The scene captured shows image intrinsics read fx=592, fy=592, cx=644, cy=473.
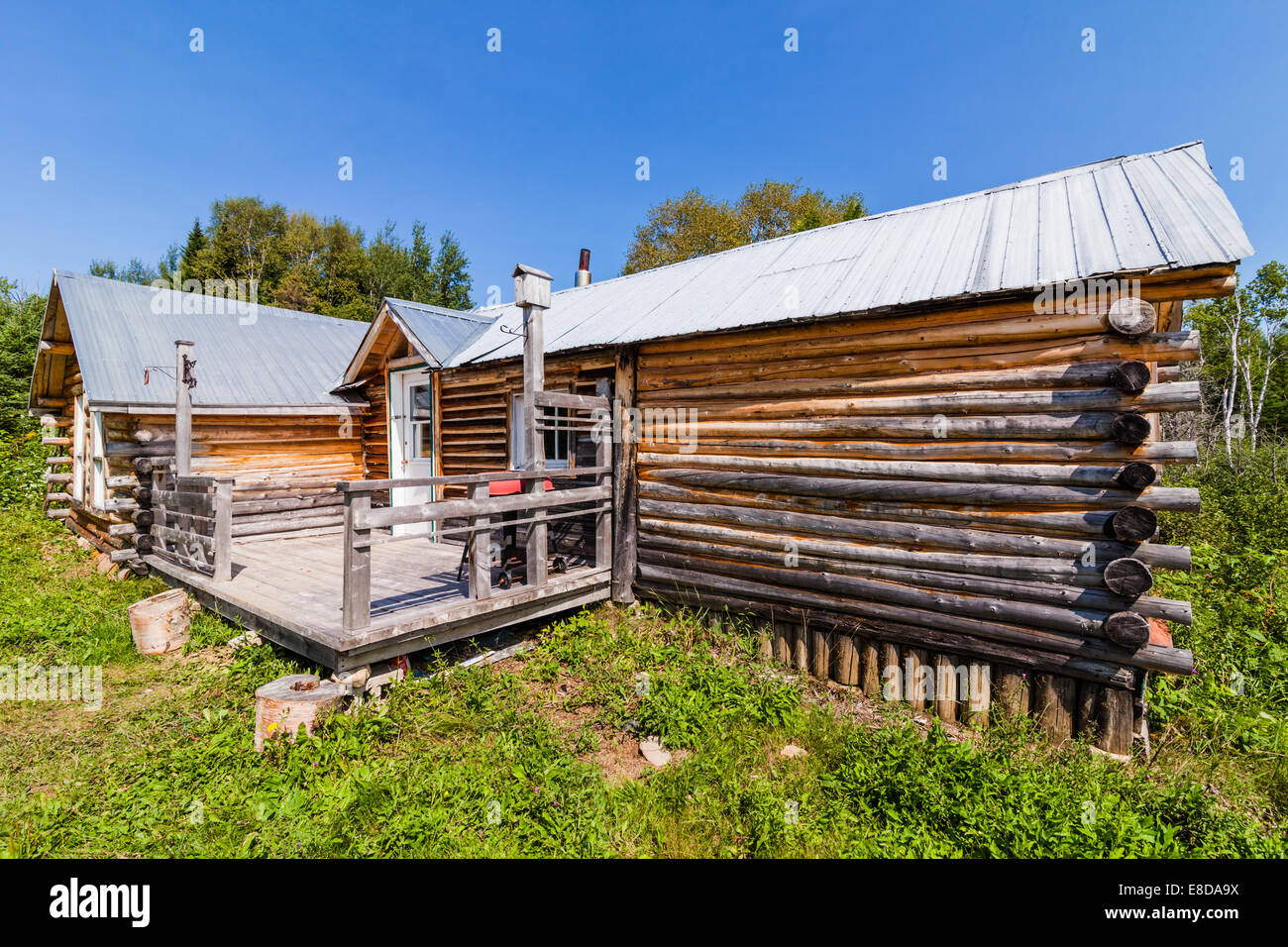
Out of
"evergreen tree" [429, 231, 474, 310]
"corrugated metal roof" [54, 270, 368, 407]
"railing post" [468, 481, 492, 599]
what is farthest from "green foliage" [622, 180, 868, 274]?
"railing post" [468, 481, 492, 599]

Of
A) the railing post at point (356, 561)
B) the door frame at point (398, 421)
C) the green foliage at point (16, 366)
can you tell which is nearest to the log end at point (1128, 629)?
the railing post at point (356, 561)

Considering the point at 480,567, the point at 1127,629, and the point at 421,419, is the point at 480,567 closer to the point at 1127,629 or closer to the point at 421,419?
the point at 1127,629

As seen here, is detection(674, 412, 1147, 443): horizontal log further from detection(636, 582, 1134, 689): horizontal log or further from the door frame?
the door frame

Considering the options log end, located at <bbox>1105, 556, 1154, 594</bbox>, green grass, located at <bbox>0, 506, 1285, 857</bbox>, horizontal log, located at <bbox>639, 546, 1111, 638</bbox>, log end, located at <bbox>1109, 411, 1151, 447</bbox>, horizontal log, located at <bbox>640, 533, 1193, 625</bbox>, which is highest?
log end, located at <bbox>1109, 411, 1151, 447</bbox>

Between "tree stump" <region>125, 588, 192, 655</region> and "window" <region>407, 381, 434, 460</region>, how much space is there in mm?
4796

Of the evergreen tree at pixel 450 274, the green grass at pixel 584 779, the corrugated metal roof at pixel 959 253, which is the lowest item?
the green grass at pixel 584 779

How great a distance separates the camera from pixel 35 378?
13.5m

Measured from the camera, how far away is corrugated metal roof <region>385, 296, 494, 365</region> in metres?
10.4

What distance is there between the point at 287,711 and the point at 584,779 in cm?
243

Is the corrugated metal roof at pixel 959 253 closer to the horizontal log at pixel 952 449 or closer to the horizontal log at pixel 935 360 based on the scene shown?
the horizontal log at pixel 935 360

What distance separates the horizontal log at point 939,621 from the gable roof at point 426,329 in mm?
5836

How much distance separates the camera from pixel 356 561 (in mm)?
4984

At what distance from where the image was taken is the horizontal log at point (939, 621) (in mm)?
4566

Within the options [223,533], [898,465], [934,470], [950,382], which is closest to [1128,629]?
[934,470]
